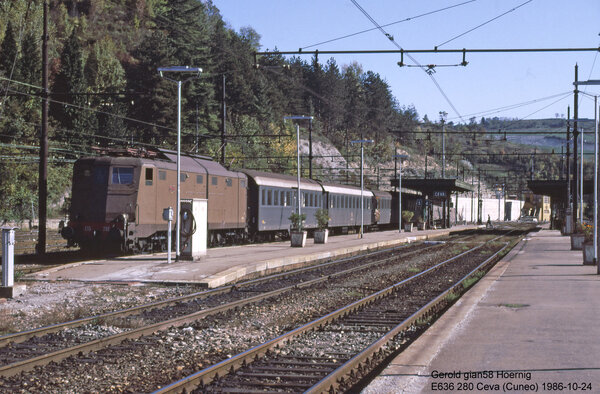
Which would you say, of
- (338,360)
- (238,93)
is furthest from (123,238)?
(238,93)

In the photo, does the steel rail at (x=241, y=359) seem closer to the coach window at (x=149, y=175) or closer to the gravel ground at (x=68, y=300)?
the gravel ground at (x=68, y=300)

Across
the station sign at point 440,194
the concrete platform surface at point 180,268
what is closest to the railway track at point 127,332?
the concrete platform surface at point 180,268

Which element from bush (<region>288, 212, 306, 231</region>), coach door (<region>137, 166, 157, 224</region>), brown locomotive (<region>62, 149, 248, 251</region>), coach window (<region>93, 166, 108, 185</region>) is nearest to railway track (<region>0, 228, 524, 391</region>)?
brown locomotive (<region>62, 149, 248, 251</region>)

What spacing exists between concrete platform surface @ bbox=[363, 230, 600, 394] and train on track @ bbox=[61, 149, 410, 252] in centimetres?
1311

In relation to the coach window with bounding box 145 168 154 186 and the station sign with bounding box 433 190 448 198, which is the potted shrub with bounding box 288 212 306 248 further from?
the station sign with bounding box 433 190 448 198

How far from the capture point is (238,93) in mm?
108438

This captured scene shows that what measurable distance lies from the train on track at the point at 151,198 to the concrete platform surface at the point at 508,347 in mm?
13115

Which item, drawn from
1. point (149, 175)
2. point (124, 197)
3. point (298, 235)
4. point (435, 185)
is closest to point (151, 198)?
point (149, 175)

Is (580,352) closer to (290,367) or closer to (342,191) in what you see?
(290,367)

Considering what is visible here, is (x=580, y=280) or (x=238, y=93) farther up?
(x=238, y=93)

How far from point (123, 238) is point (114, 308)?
10.3 m

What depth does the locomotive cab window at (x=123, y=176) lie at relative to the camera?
2548 cm

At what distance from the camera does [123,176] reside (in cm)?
2556

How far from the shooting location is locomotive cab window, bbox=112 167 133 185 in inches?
1003
